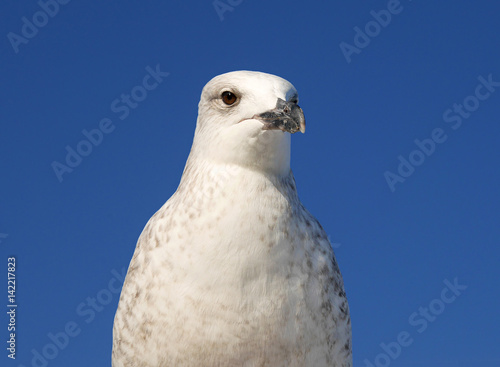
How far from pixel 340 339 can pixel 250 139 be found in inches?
80.1

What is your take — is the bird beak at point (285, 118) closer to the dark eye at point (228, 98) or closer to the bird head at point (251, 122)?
the bird head at point (251, 122)

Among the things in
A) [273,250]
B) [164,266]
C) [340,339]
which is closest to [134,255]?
[164,266]

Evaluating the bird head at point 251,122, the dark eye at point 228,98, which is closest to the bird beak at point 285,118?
the bird head at point 251,122

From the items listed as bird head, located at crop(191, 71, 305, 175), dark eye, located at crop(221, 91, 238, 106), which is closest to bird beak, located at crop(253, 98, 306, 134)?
bird head, located at crop(191, 71, 305, 175)

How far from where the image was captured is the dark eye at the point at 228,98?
6188mm

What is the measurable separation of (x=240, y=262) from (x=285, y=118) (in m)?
1.27

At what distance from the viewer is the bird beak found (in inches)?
223

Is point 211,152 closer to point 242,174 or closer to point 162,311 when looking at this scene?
point 242,174

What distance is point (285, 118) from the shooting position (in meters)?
5.69

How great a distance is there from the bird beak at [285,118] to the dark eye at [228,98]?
47cm

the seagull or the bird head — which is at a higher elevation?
the bird head

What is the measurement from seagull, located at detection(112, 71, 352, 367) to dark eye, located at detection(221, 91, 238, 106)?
0.04ft

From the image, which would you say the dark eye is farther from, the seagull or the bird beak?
the bird beak

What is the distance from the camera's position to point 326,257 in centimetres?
633
